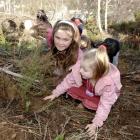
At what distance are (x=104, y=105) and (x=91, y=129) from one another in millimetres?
269

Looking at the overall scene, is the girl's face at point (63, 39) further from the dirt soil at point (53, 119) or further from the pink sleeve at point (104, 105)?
the pink sleeve at point (104, 105)

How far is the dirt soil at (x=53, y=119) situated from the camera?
266 centimetres

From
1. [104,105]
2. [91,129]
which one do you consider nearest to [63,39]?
[104,105]

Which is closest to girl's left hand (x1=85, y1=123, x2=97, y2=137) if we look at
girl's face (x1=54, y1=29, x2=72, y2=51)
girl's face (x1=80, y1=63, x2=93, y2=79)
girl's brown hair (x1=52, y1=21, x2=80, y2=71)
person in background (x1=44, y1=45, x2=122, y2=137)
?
person in background (x1=44, y1=45, x2=122, y2=137)

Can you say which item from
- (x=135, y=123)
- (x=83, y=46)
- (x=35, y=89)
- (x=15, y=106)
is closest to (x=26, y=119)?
(x=15, y=106)

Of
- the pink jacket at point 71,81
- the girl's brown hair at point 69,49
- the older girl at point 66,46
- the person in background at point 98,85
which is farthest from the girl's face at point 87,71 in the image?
the girl's brown hair at point 69,49

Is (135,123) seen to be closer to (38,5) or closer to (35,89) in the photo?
(35,89)

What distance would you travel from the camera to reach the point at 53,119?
9.53 ft

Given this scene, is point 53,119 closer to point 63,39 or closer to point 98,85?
point 98,85

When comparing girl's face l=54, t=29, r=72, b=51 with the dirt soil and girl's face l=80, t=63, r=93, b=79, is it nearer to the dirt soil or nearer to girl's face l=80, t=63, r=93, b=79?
the dirt soil

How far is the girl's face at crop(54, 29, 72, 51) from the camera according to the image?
3.60 meters

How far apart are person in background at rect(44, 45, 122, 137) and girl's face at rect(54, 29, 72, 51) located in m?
0.51

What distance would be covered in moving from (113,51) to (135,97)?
1.88ft

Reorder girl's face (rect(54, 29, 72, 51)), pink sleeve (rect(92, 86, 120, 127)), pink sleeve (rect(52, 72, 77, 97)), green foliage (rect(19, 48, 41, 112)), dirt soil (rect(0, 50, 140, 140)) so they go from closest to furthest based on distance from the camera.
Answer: dirt soil (rect(0, 50, 140, 140)) < pink sleeve (rect(92, 86, 120, 127)) < green foliage (rect(19, 48, 41, 112)) < pink sleeve (rect(52, 72, 77, 97)) < girl's face (rect(54, 29, 72, 51))
